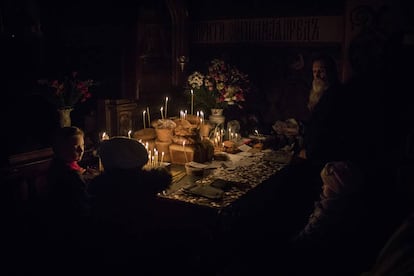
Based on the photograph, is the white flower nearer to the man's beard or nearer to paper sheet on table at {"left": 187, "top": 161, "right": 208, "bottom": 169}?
the man's beard

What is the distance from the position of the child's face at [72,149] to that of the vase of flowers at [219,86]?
10.4 ft

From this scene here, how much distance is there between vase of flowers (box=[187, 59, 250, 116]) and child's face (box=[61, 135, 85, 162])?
3184 mm

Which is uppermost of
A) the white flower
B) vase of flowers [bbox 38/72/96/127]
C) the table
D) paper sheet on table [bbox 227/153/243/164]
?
the white flower

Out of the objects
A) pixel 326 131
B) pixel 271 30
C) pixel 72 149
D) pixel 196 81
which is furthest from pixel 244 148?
pixel 72 149

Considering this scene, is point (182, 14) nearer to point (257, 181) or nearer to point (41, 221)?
point (257, 181)

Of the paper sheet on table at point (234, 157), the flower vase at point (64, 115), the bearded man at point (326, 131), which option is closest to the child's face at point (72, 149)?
the flower vase at point (64, 115)

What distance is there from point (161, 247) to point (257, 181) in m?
1.33

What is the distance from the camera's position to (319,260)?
3.24 metres

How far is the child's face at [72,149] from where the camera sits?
3521 millimetres

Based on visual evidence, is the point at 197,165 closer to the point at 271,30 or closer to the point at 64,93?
the point at 64,93

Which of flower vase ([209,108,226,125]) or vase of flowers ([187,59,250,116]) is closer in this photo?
vase of flowers ([187,59,250,116])

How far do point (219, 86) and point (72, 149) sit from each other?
3.29m

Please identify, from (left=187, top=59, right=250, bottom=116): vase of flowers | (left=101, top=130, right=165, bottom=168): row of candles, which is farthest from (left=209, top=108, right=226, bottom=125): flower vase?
(left=101, top=130, right=165, bottom=168): row of candles

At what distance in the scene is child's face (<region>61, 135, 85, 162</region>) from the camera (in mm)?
3521
